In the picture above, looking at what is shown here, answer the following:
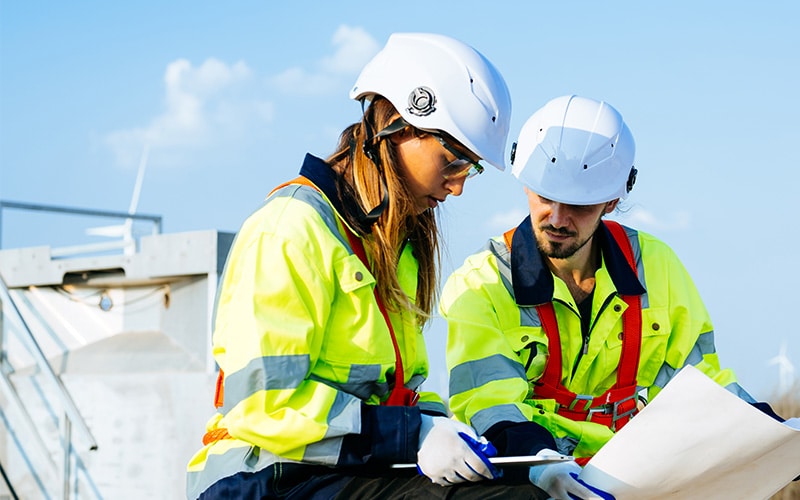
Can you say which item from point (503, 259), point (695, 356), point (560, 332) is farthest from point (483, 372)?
point (695, 356)

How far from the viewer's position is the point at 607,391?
3219 mm

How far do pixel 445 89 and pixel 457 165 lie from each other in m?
0.20

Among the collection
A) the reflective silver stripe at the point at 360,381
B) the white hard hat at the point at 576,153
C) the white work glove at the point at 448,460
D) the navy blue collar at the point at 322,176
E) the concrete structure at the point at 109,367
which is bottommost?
the concrete structure at the point at 109,367

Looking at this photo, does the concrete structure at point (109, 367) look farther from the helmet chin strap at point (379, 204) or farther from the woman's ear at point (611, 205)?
the helmet chin strap at point (379, 204)

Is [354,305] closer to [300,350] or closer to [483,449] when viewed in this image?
[300,350]

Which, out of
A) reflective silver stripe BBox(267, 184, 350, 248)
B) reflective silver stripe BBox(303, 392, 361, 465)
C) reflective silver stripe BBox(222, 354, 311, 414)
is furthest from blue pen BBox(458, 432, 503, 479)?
reflective silver stripe BBox(267, 184, 350, 248)

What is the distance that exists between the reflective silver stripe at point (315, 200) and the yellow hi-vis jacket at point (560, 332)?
854 mm

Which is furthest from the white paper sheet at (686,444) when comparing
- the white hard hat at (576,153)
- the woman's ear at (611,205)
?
the woman's ear at (611,205)

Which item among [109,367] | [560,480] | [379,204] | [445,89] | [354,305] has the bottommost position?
[109,367]

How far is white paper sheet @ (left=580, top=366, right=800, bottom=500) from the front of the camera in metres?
2.20

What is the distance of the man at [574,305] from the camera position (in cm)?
313

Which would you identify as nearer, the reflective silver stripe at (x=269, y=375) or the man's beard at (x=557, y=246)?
the reflective silver stripe at (x=269, y=375)

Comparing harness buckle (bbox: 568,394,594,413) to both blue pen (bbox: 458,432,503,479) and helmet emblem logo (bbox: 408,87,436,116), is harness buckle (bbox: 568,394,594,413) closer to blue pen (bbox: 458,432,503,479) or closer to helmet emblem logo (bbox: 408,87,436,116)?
blue pen (bbox: 458,432,503,479)

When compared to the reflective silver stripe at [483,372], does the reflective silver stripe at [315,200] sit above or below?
above
